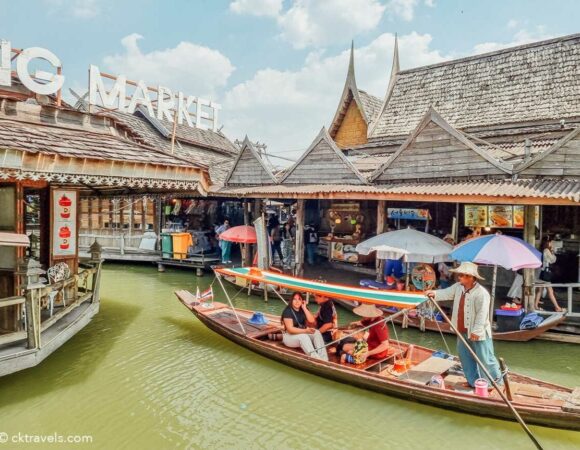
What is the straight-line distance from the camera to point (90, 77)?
1614 centimetres

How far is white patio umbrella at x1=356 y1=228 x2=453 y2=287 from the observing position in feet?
33.2

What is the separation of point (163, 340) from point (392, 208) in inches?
350

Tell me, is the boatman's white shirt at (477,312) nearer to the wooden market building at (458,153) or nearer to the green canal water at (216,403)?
the green canal water at (216,403)

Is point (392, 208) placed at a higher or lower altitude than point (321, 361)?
higher

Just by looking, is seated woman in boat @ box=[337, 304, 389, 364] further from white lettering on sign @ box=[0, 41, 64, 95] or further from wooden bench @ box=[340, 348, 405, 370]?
white lettering on sign @ box=[0, 41, 64, 95]

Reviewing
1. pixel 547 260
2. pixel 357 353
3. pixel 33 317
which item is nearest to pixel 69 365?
pixel 33 317

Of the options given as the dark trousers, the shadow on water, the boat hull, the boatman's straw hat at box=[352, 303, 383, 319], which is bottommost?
the shadow on water

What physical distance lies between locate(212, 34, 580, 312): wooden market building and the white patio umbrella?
39.2 inches

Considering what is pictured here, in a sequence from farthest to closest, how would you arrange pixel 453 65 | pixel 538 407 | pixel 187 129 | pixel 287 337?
pixel 187 129, pixel 453 65, pixel 287 337, pixel 538 407

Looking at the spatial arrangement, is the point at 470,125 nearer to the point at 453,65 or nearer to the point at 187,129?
the point at 453,65

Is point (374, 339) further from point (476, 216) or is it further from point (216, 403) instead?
point (476, 216)

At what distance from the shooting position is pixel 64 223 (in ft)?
30.7

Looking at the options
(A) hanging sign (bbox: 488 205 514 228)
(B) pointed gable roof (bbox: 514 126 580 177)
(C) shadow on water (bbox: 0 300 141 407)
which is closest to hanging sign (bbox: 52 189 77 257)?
(C) shadow on water (bbox: 0 300 141 407)

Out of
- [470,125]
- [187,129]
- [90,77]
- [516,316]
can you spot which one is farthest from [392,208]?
[187,129]
